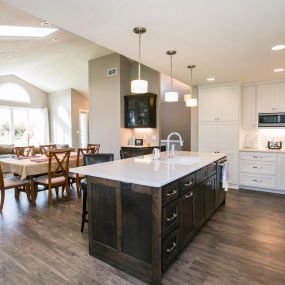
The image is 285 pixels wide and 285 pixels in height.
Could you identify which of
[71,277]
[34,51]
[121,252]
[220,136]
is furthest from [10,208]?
[220,136]

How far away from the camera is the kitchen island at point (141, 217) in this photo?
1.82m

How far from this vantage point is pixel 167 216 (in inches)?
75.0

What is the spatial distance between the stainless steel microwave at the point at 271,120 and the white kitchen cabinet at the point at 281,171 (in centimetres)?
72

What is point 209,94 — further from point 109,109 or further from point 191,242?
point 191,242

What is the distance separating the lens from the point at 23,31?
13.2 feet

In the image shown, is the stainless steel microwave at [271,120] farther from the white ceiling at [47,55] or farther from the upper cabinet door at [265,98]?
the white ceiling at [47,55]

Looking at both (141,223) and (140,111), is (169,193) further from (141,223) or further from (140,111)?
(140,111)

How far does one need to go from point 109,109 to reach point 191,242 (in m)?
4.47

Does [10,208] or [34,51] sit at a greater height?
[34,51]

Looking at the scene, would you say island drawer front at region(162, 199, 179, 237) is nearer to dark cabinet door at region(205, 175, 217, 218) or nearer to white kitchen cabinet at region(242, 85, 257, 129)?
dark cabinet door at region(205, 175, 217, 218)

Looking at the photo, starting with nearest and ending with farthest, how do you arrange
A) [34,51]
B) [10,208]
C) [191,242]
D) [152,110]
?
[191,242]
[10,208]
[34,51]
[152,110]

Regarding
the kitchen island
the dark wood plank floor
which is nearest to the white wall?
the dark wood plank floor

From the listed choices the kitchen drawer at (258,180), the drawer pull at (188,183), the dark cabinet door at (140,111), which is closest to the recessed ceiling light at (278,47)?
the drawer pull at (188,183)

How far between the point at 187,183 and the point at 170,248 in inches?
25.6
